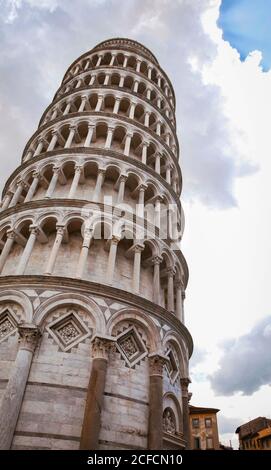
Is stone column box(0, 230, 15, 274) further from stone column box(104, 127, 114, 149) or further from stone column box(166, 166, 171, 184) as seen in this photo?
stone column box(166, 166, 171, 184)

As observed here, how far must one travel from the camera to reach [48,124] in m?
19.2

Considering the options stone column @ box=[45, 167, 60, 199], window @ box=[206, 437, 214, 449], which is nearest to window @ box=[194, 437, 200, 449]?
window @ box=[206, 437, 214, 449]

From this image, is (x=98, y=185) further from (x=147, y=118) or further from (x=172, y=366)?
(x=172, y=366)

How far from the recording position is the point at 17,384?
9.02 metres

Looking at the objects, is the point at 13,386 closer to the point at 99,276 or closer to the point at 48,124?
the point at 99,276

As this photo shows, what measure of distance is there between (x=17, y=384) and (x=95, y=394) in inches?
83.7

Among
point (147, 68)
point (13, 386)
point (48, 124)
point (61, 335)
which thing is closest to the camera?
point (13, 386)

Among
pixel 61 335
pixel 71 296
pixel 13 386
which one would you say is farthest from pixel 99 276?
pixel 13 386

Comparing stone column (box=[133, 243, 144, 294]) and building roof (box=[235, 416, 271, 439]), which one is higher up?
building roof (box=[235, 416, 271, 439])

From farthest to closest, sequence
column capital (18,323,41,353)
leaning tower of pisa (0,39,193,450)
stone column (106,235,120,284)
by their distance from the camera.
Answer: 1. stone column (106,235,120,284)
2. column capital (18,323,41,353)
3. leaning tower of pisa (0,39,193,450)

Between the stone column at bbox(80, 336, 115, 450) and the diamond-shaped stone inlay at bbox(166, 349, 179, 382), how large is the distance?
3.07 m

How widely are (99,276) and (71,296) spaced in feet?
6.14

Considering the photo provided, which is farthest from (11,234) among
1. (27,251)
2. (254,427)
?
(254,427)

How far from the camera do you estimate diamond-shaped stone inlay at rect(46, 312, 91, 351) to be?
34.0ft
